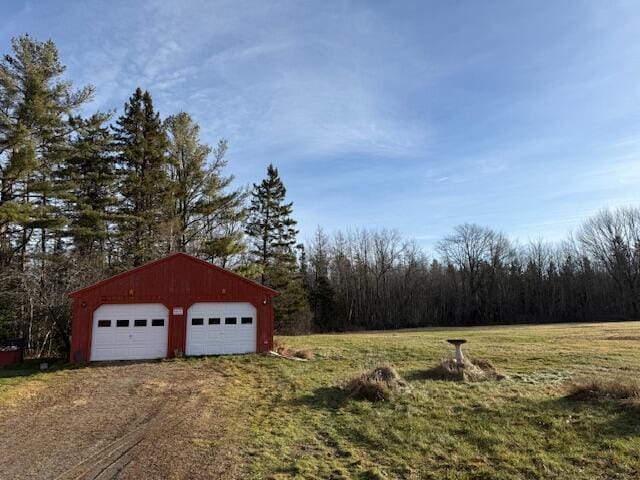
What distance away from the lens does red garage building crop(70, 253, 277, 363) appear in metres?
17.5

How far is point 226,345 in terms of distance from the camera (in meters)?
18.8

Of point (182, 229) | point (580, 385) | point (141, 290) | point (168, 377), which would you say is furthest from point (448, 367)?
point (182, 229)

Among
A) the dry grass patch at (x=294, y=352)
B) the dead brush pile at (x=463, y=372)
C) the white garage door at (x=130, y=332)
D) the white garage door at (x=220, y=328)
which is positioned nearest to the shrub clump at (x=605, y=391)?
the dead brush pile at (x=463, y=372)

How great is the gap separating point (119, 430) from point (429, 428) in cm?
597

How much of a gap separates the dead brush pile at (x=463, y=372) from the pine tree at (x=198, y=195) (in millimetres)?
18246

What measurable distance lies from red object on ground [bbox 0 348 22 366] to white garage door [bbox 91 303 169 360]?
326cm

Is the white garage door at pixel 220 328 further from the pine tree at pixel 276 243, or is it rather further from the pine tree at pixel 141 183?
the pine tree at pixel 276 243

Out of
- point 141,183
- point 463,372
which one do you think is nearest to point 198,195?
point 141,183

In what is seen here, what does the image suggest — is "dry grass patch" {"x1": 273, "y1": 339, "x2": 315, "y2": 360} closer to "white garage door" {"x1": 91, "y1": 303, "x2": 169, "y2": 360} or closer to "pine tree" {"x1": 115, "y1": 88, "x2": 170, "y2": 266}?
"white garage door" {"x1": 91, "y1": 303, "x2": 169, "y2": 360}

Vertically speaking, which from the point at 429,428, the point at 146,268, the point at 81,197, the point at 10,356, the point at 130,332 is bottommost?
the point at 429,428

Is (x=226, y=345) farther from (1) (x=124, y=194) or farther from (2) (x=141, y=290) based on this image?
(1) (x=124, y=194)

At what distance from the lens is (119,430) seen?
8.27 m

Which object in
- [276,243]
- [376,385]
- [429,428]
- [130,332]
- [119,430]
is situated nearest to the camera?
[429,428]

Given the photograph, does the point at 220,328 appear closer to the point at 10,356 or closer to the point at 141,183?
the point at 10,356
